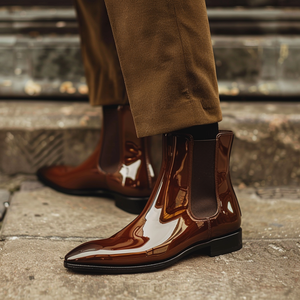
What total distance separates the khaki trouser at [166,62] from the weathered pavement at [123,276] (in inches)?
12.5

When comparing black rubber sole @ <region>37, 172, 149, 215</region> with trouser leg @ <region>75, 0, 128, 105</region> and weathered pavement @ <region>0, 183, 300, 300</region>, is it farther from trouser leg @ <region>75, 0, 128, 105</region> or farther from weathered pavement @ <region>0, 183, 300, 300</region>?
trouser leg @ <region>75, 0, 128, 105</region>

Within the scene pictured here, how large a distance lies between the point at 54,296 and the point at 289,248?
1.88 feet

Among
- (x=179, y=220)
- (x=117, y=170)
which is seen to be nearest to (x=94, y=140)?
(x=117, y=170)

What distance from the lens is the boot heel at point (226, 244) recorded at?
83 centimetres

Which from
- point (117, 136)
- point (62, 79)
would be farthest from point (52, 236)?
point (62, 79)

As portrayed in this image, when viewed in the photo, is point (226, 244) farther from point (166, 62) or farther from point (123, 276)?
point (166, 62)

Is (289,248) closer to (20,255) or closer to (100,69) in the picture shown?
(20,255)

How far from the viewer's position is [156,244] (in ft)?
2.49

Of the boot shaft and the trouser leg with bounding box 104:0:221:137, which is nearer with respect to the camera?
the trouser leg with bounding box 104:0:221:137

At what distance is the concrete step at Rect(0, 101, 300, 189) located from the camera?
4.76 ft

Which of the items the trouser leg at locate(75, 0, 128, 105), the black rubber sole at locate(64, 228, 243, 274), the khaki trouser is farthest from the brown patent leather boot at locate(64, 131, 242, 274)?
the trouser leg at locate(75, 0, 128, 105)

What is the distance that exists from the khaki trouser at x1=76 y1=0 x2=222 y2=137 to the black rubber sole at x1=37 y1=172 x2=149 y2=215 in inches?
17.2

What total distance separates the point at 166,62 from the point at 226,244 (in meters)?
0.46

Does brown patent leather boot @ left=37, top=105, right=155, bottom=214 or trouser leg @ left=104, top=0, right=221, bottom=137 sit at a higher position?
trouser leg @ left=104, top=0, right=221, bottom=137
